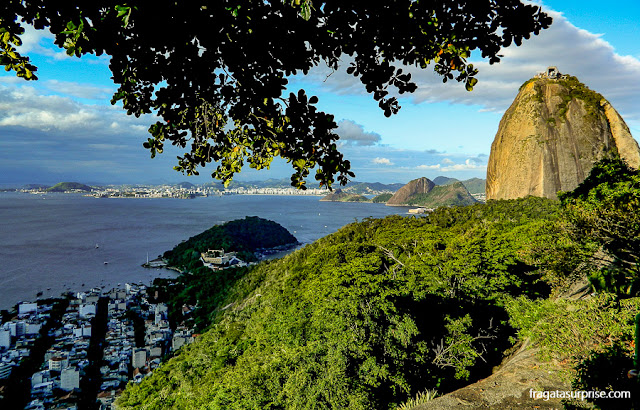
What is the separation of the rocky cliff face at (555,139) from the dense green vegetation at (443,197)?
86.3 meters

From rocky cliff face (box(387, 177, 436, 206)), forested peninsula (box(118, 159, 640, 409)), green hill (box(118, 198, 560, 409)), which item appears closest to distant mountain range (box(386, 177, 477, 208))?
rocky cliff face (box(387, 177, 436, 206))

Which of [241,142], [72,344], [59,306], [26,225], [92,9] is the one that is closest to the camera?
[92,9]

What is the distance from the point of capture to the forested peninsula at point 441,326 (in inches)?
236

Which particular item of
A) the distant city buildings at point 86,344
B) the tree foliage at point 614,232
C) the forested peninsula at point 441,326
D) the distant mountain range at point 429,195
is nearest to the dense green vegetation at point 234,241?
the distant city buildings at point 86,344

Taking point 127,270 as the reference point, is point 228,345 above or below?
above

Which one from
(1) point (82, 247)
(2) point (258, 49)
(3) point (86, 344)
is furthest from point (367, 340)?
(1) point (82, 247)

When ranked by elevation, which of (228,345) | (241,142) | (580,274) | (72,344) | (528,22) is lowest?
(72,344)

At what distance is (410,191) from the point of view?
152750 mm

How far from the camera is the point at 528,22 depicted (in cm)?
181

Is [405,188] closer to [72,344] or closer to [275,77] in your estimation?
[72,344]

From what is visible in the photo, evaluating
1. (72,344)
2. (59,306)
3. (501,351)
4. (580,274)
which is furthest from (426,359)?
(59,306)

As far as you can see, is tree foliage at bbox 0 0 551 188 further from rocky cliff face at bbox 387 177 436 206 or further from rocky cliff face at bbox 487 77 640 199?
rocky cliff face at bbox 387 177 436 206

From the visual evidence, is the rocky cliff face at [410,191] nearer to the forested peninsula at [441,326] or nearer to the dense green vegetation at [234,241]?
the dense green vegetation at [234,241]

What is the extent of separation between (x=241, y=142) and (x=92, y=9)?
1.09 meters
